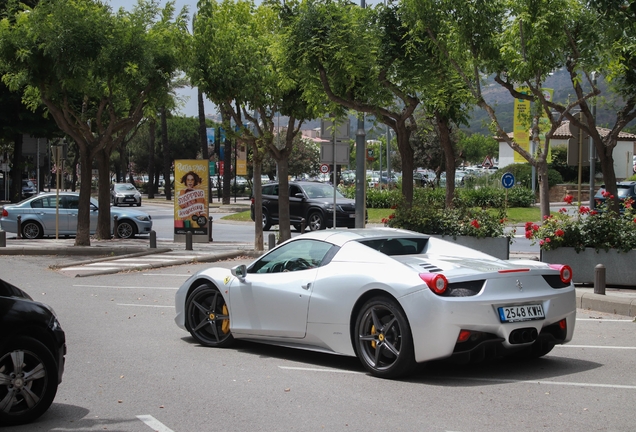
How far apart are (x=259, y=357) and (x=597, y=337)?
4.03m

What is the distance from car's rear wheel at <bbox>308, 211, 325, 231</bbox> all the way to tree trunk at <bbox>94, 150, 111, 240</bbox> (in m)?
7.76

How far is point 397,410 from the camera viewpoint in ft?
20.0

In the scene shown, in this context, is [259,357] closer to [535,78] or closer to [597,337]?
[597,337]

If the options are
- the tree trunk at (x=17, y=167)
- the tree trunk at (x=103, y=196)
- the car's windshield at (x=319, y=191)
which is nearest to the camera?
the tree trunk at (x=103, y=196)

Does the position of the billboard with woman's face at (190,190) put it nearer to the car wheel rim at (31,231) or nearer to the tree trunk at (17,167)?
the car wheel rim at (31,231)

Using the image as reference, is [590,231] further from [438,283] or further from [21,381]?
[21,381]

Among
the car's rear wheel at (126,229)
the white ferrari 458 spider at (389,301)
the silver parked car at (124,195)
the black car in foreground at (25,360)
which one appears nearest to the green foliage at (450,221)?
the white ferrari 458 spider at (389,301)

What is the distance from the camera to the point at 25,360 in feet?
18.3

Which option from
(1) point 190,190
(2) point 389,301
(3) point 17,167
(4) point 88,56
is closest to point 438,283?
(2) point 389,301

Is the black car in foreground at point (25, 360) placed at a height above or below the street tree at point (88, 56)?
below

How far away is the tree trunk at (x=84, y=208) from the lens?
22.4 meters

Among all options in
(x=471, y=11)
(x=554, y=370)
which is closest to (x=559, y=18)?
(x=471, y=11)

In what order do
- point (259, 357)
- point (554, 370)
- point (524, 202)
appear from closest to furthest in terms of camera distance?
1. point (554, 370)
2. point (259, 357)
3. point (524, 202)

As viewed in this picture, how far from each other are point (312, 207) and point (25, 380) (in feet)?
80.2
